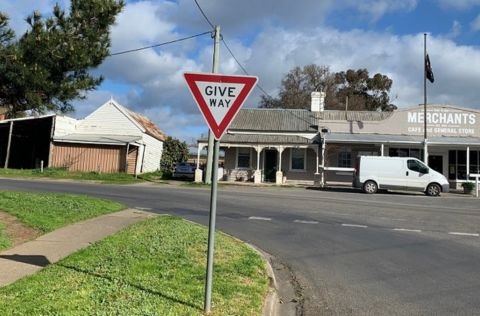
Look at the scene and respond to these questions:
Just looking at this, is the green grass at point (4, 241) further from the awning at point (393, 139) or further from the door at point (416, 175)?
the awning at point (393, 139)

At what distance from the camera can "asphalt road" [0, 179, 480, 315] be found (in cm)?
701

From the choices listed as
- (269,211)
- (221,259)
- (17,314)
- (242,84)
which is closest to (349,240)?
→ (221,259)

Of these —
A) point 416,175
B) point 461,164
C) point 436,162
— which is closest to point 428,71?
point 436,162

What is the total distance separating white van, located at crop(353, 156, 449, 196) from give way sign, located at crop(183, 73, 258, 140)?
22915 millimetres

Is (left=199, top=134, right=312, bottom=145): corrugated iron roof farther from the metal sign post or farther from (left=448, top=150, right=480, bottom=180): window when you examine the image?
the metal sign post

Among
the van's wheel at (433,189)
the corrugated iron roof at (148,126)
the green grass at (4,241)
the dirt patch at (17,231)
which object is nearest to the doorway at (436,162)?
the van's wheel at (433,189)

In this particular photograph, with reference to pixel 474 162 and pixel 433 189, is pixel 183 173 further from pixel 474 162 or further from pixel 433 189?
pixel 474 162

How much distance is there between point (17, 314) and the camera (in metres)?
5.01

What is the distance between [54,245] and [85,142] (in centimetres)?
2985

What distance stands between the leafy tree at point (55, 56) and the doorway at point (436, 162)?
2740 centimetres

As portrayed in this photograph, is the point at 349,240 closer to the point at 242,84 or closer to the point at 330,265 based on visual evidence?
the point at 330,265

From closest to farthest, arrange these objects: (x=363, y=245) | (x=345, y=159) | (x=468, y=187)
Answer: (x=363, y=245) → (x=468, y=187) → (x=345, y=159)

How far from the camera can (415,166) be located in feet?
90.2

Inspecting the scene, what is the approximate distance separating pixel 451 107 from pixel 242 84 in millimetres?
32133
